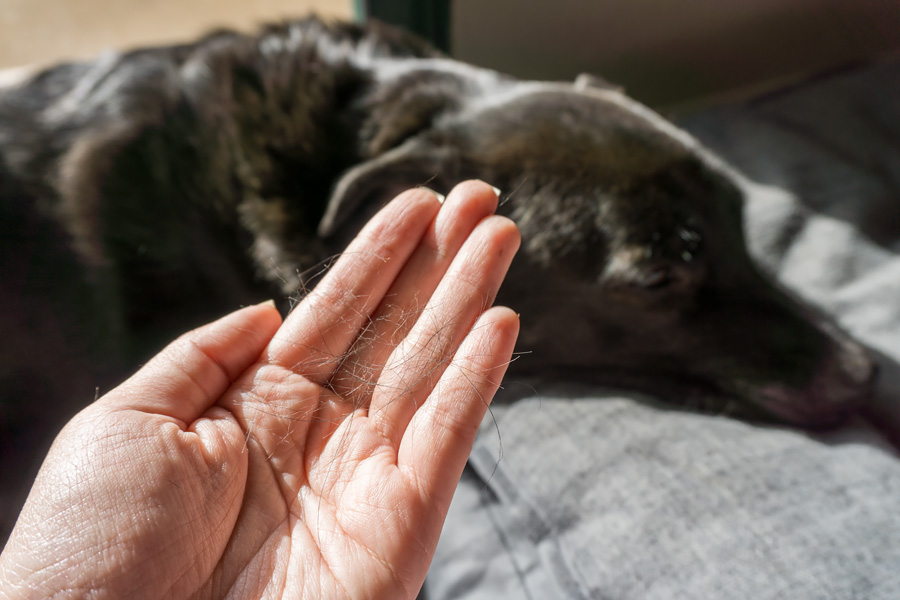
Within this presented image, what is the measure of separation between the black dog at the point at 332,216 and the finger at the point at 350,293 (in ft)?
1.07

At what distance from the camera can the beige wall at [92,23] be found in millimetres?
2100

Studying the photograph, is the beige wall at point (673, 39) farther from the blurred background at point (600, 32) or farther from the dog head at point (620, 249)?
the dog head at point (620, 249)

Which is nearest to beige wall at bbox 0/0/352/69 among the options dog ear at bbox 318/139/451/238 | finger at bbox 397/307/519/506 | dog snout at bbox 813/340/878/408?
dog ear at bbox 318/139/451/238

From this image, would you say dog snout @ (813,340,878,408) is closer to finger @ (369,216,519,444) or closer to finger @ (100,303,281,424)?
finger @ (369,216,519,444)

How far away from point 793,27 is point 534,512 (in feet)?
8.86

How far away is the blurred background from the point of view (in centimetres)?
218

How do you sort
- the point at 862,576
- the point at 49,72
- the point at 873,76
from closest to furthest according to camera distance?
the point at 862,576 → the point at 49,72 → the point at 873,76

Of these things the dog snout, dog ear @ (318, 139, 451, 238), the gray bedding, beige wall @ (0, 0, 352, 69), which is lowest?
the gray bedding

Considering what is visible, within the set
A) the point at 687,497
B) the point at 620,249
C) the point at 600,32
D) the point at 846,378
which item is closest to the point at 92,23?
the point at 600,32

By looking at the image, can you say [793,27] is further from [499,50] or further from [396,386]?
[396,386]

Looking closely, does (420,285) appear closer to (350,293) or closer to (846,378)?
(350,293)

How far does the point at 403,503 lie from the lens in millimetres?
776

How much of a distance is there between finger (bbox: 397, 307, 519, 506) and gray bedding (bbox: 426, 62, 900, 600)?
0.41 metres

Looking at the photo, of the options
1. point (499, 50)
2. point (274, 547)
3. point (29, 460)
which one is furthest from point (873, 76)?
point (29, 460)
